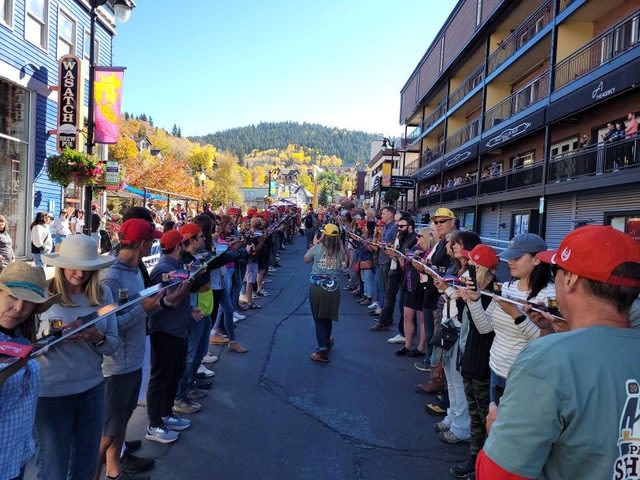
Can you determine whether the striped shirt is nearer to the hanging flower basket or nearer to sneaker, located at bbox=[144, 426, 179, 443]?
sneaker, located at bbox=[144, 426, 179, 443]

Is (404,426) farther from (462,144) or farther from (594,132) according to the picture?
(462,144)

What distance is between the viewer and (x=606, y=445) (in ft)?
4.24

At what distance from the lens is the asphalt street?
12.4 ft

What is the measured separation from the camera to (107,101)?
13.4m

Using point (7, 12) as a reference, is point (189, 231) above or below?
below

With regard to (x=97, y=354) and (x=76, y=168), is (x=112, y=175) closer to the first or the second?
(x=76, y=168)

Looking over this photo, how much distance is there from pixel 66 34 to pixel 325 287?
1493 centimetres

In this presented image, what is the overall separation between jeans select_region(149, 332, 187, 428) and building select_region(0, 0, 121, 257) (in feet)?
39.6

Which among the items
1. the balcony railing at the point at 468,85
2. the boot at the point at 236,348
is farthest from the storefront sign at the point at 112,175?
the balcony railing at the point at 468,85

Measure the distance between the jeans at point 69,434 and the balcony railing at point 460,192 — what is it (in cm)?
2553

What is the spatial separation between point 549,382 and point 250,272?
362 inches

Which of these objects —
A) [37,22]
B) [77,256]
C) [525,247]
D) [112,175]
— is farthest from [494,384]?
[37,22]

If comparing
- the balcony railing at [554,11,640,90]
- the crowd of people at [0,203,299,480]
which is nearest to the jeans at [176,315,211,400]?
the crowd of people at [0,203,299,480]

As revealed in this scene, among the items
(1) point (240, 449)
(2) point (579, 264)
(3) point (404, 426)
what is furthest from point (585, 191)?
(2) point (579, 264)
